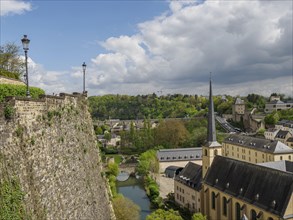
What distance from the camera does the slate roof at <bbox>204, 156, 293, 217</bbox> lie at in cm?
2742

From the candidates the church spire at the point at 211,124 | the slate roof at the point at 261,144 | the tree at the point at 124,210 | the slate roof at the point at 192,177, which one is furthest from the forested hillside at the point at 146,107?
the tree at the point at 124,210

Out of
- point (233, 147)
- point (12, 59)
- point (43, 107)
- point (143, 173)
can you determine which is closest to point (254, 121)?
point (233, 147)

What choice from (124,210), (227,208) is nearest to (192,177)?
(227,208)

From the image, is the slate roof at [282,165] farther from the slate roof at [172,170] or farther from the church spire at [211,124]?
the slate roof at [172,170]

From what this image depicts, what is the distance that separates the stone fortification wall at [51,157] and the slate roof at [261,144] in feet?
136

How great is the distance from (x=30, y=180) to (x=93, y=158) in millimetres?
9948

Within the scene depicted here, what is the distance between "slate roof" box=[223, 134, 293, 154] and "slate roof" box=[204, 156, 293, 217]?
1949 centimetres

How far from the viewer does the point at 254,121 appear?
100812 millimetres

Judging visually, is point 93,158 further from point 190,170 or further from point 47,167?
point 190,170

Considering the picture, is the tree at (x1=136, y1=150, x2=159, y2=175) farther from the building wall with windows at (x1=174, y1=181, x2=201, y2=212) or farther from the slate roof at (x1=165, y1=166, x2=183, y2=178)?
the building wall with windows at (x1=174, y1=181, x2=201, y2=212)

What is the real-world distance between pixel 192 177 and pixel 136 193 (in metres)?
12.2

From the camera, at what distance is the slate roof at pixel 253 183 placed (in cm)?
2742

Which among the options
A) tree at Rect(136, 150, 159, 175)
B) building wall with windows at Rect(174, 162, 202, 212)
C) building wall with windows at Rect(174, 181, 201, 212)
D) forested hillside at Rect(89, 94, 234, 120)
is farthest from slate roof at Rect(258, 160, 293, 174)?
forested hillside at Rect(89, 94, 234, 120)

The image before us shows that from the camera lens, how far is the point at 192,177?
4347 cm
